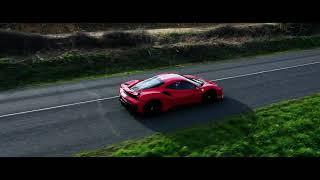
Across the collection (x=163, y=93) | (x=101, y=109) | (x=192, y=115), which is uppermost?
(x=163, y=93)

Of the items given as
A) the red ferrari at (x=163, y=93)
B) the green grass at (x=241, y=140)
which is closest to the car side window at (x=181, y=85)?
the red ferrari at (x=163, y=93)

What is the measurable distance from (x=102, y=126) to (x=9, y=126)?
9.68ft

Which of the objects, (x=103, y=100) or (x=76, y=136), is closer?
(x=76, y=136)

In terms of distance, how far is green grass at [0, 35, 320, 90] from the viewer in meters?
20.2

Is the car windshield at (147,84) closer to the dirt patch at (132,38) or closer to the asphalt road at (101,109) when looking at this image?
the asphalt road at (101,109)

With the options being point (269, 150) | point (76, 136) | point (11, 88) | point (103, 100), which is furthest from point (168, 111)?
Result: point (11, 88)

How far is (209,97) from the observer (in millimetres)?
16250

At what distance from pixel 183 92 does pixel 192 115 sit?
1.02 meters

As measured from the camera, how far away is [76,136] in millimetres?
12625

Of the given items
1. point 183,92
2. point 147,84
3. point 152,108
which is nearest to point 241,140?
point 152,108

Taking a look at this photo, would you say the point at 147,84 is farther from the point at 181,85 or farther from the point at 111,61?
the point at 111,61

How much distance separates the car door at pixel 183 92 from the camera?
49.8 feet
